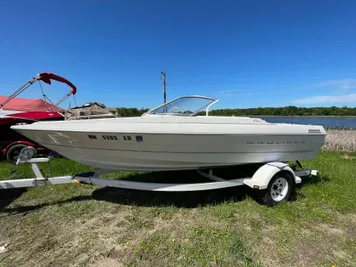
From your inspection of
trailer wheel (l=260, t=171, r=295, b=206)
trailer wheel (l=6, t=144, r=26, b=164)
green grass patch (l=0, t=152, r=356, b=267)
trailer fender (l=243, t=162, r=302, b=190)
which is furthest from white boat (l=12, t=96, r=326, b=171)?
trailer wheel (l=6, t=144, r=26, b=164)

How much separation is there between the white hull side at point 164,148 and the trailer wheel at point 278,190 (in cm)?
34

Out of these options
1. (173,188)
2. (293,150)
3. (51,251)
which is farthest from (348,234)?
(51,251)

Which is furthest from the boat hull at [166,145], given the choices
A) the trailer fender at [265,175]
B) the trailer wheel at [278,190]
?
the trailer wheel at [278,190]

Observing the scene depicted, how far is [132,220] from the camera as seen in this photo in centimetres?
286

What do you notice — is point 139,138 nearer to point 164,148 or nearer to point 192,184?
point 164,148

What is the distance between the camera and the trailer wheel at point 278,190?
3.16 meters

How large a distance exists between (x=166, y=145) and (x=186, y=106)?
104 cm

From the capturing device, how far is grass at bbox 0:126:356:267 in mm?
2131

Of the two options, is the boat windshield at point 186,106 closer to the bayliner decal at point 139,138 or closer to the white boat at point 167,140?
the white boat at point 167,140

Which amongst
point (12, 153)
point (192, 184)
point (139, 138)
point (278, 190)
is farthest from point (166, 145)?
point (12, 153)

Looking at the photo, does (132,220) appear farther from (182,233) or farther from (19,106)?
(19,106)

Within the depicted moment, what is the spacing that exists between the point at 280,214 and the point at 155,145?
2.02m

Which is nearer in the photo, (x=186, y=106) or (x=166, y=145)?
(x=166, y=145)

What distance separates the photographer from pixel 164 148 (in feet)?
9.55
